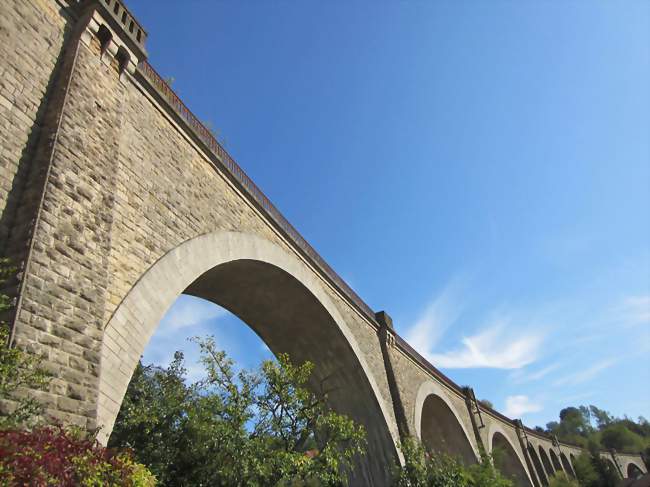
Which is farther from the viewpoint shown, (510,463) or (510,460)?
(510,463)

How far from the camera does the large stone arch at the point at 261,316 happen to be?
559 centimetres

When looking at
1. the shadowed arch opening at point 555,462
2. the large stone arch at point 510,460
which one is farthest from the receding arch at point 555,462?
the large stone arch at point 510,460

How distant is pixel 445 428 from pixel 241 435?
64.9 feet

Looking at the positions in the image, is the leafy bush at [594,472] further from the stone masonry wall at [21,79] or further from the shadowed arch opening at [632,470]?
the stone masonry wall at [21,79]

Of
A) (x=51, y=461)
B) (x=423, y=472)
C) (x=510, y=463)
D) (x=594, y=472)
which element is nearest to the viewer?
(x=51, y=461)

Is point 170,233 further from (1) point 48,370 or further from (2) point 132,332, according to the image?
(1) point 48,370

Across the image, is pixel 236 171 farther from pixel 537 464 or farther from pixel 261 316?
pixel 537 464

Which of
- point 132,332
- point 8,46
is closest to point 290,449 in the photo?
point 132,332

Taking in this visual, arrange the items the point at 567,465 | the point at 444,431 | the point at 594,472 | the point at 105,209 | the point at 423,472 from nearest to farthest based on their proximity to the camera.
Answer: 1. the point at 105,209
2. the point at 423,472
3. the point at 444,431
4. the point at 567,465
5. the point at 594,472

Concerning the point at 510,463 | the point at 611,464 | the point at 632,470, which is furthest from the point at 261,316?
the point at 632,470

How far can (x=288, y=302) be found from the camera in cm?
1272

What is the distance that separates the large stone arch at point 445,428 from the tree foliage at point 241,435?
1409 cm

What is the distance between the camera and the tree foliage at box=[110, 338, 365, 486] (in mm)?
6984

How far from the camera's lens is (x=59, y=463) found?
126 inches
